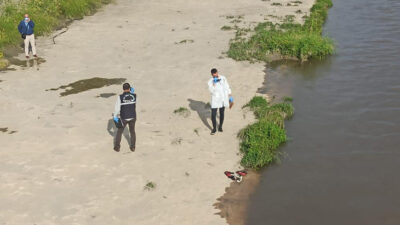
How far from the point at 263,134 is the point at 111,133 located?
4.45 metres

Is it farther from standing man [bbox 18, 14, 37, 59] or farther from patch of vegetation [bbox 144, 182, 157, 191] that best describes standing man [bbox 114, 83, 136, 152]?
standing man [bbox 18, 14, 37, 59]

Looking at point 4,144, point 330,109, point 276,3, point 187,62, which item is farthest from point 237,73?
point 276,3

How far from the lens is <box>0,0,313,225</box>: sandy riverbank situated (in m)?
10.2

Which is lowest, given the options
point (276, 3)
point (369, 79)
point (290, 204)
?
point (290, 204)

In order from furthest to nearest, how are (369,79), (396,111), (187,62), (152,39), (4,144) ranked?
(152,39), (187,62), (369,79), (396,111), (4,144)

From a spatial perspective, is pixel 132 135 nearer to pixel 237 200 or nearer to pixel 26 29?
pixel 237 200

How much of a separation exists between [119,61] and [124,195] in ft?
35.6

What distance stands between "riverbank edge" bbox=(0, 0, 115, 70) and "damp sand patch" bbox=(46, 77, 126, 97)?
3.90m

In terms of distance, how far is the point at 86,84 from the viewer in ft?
58.0

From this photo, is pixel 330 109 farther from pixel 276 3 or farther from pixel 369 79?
pixel 276 3

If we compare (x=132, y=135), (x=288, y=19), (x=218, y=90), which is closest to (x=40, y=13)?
(x=288, y=19)

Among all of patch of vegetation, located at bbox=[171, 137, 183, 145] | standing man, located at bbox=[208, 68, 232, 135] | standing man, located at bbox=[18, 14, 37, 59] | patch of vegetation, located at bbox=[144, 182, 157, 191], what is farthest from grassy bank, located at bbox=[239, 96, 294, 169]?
standing man, located at bbox=[18, 14, 37, 59]

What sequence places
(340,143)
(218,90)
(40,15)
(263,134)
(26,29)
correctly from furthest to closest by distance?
(40,15) → (26,29) → (340,143) → (263,134) → (218,90)

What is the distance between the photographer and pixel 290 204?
10516 mm
